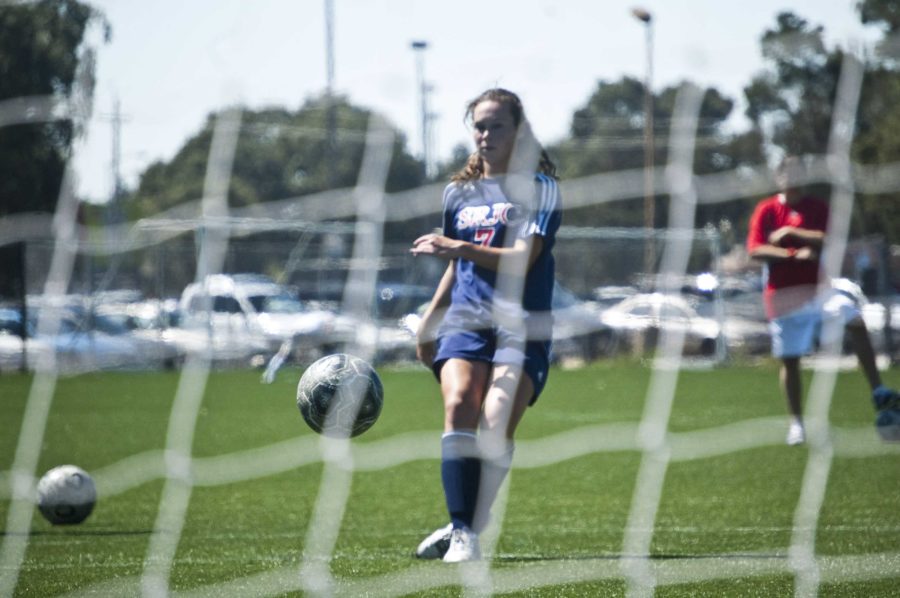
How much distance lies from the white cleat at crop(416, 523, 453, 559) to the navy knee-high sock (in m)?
0.06

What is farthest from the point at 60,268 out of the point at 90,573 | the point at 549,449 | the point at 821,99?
the point at 90,573

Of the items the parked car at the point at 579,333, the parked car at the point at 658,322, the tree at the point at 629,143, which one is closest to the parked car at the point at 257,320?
the parked car at the point at 579,333

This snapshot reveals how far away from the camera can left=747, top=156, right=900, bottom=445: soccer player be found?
802 cm

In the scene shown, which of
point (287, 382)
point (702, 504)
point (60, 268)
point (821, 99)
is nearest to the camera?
point (702, 504)

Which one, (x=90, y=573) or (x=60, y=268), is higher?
(x=90, y=573)

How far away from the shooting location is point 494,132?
489 centimetres

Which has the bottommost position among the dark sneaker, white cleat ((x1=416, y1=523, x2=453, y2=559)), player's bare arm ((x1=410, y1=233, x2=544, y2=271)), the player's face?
the dark sneaker

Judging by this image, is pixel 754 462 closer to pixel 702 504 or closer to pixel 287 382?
pixel 702 504

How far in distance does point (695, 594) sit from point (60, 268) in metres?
17.7

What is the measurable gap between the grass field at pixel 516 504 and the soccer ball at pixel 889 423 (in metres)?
0.22

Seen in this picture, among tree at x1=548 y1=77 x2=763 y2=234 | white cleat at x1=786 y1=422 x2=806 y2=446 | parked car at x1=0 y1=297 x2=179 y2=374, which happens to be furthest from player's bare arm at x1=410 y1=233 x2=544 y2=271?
parked car at x1=0 y1=297 x2=179 y2=374

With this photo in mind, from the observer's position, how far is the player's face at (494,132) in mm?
4879

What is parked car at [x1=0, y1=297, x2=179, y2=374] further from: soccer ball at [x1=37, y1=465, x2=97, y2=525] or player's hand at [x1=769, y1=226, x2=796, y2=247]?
soccer ball at [x1=37, y1=465, x2=97, y2=525]

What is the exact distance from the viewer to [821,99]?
50.9 ft
